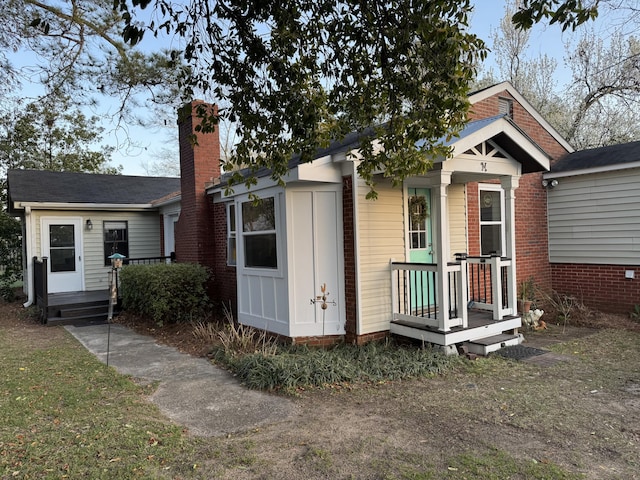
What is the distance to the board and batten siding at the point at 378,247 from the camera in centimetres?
681

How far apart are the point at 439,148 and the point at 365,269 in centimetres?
249

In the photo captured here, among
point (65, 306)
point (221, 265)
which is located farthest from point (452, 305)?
point (65, 306)

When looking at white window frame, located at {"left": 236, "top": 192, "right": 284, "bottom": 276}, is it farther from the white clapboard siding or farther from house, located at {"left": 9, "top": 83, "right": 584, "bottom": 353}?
the white clapboard siding

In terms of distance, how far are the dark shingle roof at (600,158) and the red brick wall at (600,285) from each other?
6.92 ft

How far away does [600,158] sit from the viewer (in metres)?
9.44

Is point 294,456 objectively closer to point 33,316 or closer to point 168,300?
point 168,300

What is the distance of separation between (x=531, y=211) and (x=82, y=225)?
1179 centimetres

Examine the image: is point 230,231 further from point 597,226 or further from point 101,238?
point 597,226

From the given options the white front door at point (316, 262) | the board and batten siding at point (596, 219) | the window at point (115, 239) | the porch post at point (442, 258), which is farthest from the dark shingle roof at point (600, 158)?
the window at point (115, 239)

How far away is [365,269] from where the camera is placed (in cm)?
683

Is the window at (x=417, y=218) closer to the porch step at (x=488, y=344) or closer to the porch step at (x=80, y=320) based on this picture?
the porch step at (x=488, y=344)

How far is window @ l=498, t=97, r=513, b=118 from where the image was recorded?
9916 millimetres

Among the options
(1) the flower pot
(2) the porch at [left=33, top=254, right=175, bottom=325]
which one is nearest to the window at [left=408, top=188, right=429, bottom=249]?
(1) the flower pot

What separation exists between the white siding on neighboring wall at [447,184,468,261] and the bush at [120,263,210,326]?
5125mm
